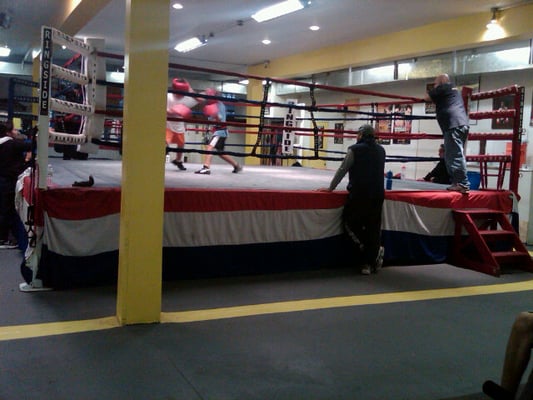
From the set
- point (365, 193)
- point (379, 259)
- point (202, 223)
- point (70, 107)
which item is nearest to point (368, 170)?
point (365, 193)

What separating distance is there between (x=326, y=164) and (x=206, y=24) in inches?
178

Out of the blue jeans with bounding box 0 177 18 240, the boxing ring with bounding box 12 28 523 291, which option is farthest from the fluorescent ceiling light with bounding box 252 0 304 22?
the blue jeans with bounding box 0 177 18 240

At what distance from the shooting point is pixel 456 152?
5.29 meters

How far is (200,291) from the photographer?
3.88 meters

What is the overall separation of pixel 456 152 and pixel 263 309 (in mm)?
2921

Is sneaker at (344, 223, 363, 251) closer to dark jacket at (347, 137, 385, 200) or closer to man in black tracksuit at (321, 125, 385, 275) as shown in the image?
man in black tracksuit at (321, 125, 385, 275)

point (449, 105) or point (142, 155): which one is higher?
point (449, 105)

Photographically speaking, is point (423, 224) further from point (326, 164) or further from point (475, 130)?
point (326, 164)

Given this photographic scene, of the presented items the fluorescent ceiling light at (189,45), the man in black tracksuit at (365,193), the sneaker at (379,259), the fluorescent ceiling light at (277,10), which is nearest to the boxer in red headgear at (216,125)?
the man in black tracksuit at (365,193)

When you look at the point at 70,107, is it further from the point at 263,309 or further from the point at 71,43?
the point at 263,309

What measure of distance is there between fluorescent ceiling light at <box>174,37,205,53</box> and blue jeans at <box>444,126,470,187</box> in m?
6.70

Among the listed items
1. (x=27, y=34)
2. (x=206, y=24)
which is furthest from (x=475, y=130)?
(x=27, y=34)

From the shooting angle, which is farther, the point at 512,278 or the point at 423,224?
the point at 423,224

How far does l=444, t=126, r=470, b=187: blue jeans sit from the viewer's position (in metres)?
5.29
